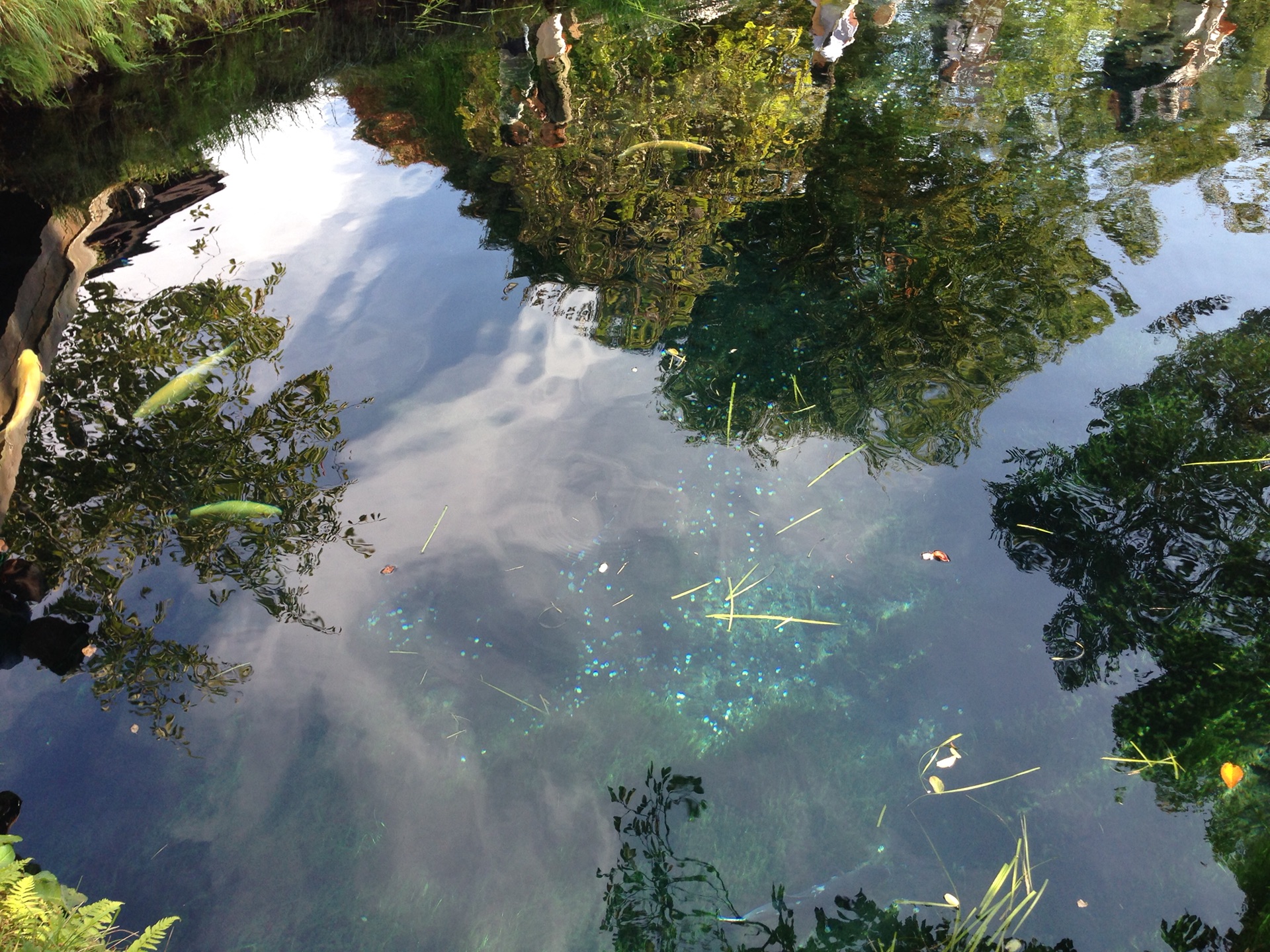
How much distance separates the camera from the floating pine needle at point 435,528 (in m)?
2.71

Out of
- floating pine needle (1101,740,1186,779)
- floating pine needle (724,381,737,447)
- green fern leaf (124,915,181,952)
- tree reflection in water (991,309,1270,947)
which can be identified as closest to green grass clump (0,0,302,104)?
floating pine needle (724,381,737,447)

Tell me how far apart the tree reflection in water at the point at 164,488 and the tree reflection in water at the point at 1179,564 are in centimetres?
230

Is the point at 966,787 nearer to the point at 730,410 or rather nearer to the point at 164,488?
the point at 730,410

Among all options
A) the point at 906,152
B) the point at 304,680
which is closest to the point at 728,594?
the point at 304,680

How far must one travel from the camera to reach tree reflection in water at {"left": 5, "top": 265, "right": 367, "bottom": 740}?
2.46 meters

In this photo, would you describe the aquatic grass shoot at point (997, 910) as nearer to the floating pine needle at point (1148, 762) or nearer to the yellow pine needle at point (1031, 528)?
the floating pine needle at point (1148, 762)

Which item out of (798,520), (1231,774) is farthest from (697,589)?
(1231,774)

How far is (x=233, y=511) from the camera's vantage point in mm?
2777

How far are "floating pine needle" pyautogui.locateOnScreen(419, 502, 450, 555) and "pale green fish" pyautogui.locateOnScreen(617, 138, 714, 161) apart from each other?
270cm

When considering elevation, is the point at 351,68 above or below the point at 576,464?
above

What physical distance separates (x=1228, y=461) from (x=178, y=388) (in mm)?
3905

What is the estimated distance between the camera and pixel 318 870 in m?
1.98

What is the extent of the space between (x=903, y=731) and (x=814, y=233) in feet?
8.43

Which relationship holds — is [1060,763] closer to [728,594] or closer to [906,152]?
[728,594]
